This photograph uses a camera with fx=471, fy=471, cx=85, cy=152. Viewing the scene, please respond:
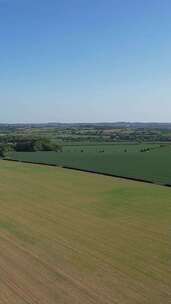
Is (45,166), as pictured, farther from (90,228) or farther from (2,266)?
(2,266)

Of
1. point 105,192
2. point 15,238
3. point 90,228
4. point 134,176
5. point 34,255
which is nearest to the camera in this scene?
point 34,255

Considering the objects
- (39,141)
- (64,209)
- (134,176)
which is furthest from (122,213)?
(39,141)

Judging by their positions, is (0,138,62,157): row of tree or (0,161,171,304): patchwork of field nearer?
(0,161,171,304): patchwork of field

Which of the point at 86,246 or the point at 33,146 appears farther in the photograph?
the point at 33,146

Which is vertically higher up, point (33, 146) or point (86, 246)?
point (86, 246)

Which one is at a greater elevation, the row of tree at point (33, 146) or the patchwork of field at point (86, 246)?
the patchwork of field at point (86, 246)

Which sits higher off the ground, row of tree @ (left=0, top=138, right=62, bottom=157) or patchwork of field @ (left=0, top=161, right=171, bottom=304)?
patchwork of field @ (left=0, top=161, right=171, bottom=304)

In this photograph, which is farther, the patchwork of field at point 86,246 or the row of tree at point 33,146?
the row of tree at point 33,146

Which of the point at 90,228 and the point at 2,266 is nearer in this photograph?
the point at 2,266
